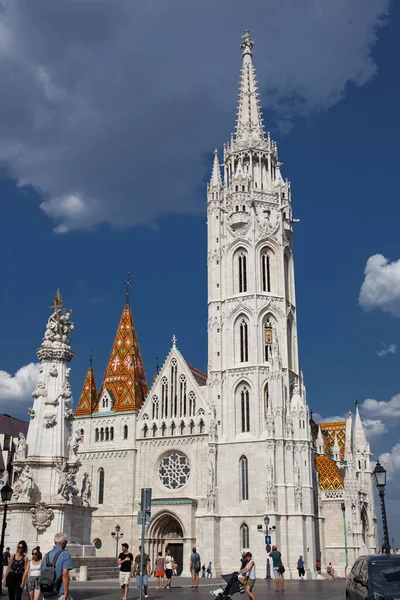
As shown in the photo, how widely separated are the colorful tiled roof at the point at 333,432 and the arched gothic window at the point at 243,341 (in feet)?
59.9

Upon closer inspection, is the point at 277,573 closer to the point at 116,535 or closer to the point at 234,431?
the point at 234,431

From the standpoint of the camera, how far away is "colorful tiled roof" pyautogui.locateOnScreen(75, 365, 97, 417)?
55.5 m

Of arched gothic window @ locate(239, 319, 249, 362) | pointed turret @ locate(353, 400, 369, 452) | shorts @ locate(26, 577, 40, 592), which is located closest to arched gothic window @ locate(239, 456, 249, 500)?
arched gothic window @ locate(239, 319, 249, 362)

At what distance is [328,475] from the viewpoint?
53688 millimetres

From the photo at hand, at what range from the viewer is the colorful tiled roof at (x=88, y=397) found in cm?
5547

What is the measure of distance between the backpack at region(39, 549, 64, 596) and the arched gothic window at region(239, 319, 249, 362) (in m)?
41.8

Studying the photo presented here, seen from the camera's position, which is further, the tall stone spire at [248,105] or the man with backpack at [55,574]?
the tall stone spire at [248,105]

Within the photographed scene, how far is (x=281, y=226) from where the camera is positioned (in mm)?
55781

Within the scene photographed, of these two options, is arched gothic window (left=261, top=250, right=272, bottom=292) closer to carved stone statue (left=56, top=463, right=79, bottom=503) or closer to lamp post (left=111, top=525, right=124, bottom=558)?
lamp post (left=111, top=525, right=124, bottom=558)

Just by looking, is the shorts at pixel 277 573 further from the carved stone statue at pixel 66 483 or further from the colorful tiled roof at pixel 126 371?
the colorful tiled roof at pixel 126 371

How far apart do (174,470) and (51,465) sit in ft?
81.8

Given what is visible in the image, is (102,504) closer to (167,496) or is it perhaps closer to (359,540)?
(167,496)

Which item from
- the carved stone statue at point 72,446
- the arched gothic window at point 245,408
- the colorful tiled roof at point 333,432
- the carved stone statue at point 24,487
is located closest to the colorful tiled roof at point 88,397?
the arched gothic window at point 245,408

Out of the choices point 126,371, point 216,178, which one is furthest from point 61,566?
point 216,178
